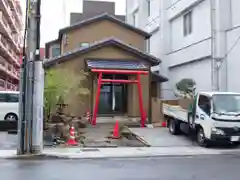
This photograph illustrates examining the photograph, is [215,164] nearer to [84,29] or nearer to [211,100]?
[211,100]

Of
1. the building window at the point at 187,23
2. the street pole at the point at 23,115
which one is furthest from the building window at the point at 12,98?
the building window at the point at 187,23

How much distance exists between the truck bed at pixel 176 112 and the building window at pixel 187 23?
1034cm

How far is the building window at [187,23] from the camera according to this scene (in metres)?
28.5

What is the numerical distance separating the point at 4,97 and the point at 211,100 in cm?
1216

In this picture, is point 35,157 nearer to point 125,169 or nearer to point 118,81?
point 125,169

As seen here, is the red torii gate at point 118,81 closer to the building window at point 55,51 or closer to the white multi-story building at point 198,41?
the white multi-story building at point 198,41

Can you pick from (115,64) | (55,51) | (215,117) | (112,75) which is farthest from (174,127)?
(55,51)

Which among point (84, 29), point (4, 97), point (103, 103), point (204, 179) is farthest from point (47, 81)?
point (204, 179)

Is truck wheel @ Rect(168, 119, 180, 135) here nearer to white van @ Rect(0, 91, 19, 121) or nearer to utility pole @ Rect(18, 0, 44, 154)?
utility pole @ Rect(18, 0, 44, 154)

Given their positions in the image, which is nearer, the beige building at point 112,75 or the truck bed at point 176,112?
the truck bed at point 176,112

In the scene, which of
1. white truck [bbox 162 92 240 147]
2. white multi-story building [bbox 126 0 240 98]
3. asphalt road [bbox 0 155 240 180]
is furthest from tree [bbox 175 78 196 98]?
asphalt road [bbox 0 155 240 180]

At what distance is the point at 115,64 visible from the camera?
2289cm

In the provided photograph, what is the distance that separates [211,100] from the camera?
1538 centimetres

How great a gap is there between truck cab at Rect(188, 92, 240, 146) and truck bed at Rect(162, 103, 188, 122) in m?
1.06
